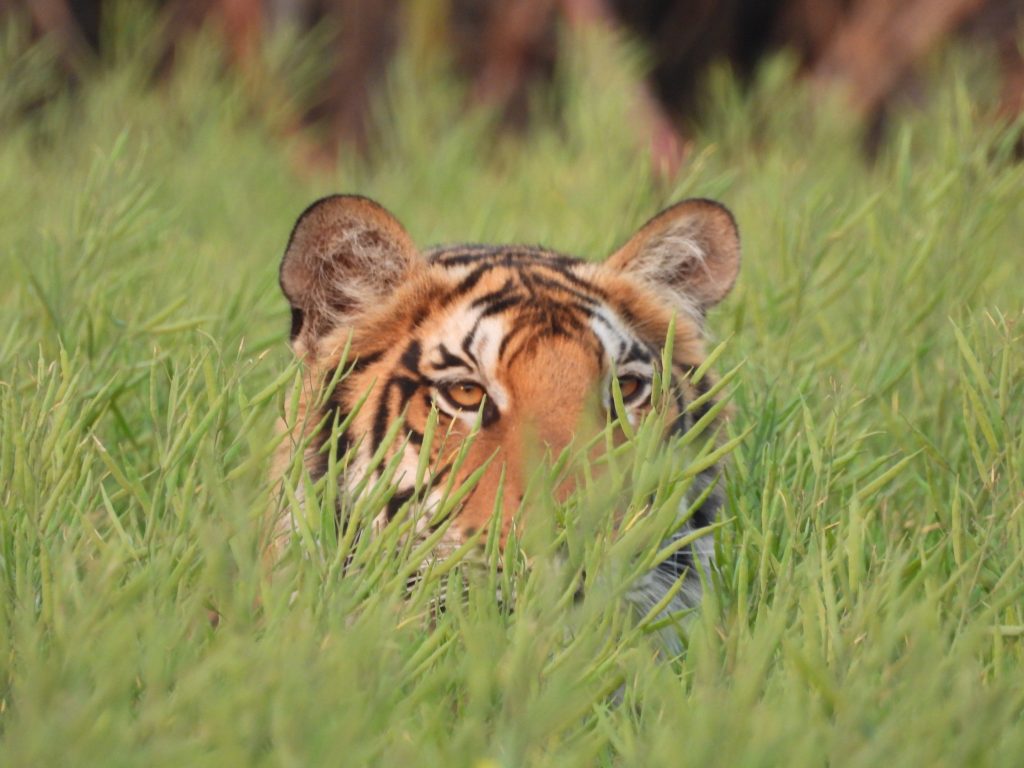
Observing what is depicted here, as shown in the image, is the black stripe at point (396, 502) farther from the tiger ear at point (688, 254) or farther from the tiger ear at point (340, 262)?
the tiger ear at point (688, 254)

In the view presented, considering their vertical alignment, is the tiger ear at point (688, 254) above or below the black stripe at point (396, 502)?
above

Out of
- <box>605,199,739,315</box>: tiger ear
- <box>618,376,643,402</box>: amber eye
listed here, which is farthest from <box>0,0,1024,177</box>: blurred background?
<box>618,376,643,402</box>: amber eye

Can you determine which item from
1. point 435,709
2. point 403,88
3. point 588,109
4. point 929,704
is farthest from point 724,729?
point 403,88

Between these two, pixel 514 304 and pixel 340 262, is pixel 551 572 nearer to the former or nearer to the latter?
pixel 514 304

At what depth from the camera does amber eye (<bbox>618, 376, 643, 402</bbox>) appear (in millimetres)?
2607

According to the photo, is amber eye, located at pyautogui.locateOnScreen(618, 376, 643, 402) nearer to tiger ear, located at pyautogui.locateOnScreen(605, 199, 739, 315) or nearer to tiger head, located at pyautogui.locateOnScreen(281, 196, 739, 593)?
tiger head, located at pyautogui.locateOnScreen(281, 196, 739, 593)

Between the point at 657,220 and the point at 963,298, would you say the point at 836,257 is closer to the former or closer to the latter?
the point at 963,298

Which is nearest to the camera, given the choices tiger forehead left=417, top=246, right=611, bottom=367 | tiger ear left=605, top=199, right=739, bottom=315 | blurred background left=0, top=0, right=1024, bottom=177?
tiger forehead left=417, top=246, right=611, bottom=367

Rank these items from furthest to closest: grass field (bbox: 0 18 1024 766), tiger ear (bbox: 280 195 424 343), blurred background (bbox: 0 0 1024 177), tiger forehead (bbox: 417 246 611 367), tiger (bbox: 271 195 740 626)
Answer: blurred background (bbox: 0 0 1024 177)
tiger ear (bbox: 280 195 424 343)
tiger forehead (bbox: 417 246 611 367)
tiger (bbox: 271 195 740 626)
grass field (bbox: 0 18 1024 766)

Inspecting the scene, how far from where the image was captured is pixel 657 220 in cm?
289

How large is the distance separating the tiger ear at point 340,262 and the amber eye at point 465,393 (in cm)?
33

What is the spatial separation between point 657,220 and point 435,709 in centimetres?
156

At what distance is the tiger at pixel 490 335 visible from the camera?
2.44 meters

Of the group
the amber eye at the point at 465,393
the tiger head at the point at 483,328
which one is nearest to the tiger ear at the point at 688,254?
the tiger head at the point at 483,328
